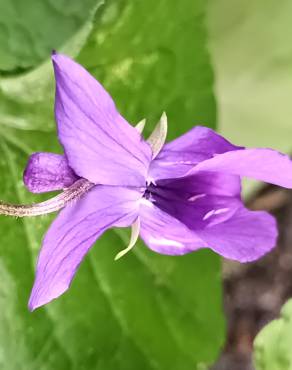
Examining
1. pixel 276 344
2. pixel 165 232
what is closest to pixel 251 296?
pixel 276 344

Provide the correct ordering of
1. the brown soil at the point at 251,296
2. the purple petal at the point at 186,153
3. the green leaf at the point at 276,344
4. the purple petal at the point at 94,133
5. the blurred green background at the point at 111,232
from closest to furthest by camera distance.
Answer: the purple petal at the point at 94,133
the purple petal at the point at 186,153
the green leaf at the point at 276,344
the blurred green background at the point at 111,232
the brown soil at the point at 251,296

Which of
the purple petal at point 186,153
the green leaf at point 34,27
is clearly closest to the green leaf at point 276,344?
the purple petal at point 186,153

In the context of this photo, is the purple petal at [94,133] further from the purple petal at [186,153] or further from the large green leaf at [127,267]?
the large green leaf at [127,267]

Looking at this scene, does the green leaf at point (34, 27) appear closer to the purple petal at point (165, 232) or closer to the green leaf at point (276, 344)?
the purple petal at point (165, 232)

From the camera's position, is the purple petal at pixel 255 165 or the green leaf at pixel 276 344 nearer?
the purple petal at pixel 255 165

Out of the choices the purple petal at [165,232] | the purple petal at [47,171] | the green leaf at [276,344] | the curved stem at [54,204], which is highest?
the purple petal at [47,171]

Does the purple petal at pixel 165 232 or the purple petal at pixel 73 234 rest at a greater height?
the purple petal at pixel 73 234

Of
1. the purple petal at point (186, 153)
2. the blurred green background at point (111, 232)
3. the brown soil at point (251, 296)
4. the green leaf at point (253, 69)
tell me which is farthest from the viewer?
the brown soil at point (251, 296)
